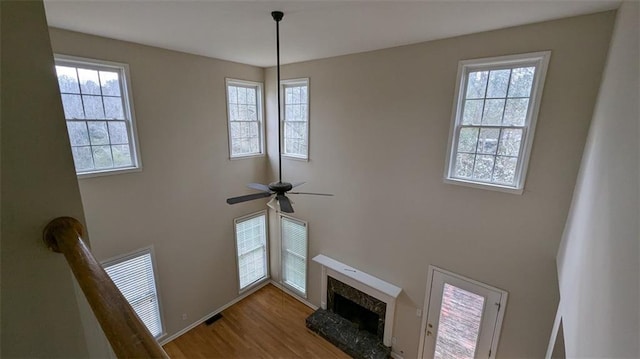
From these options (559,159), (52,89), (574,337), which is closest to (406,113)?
(559,159)

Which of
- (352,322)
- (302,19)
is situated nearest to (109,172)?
(302,19)

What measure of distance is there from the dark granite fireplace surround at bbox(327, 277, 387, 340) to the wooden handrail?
4.60 meters

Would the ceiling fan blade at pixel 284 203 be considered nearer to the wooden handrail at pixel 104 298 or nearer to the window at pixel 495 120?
the wooden handrail at pixel 104 298

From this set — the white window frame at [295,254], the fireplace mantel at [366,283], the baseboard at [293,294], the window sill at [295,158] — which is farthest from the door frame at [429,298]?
the window sill at [295,158]

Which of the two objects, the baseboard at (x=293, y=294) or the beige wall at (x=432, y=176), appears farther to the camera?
the baseboard at (x=293, y=294)

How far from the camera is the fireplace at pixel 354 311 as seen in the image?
180 inches

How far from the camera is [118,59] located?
3.65 meters

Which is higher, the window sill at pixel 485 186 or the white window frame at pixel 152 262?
the window sill at pixel 485 186

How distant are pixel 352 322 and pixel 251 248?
9.01ft

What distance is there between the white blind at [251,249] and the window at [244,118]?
1595 millimetres

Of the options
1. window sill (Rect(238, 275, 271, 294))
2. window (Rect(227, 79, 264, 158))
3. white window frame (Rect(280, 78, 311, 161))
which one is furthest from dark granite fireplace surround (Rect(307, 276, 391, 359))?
window (Rect(227, 79, 264, 158))

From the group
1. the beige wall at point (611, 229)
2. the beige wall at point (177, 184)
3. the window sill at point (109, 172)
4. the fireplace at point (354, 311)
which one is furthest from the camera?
the fireplace at point (354, 311)

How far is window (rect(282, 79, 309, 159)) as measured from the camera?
202 inches

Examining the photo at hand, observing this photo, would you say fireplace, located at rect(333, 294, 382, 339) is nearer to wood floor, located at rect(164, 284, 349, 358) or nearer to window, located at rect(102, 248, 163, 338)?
wood floor, located at rect(164, 284, 349, 358)
